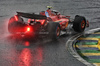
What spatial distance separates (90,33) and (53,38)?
281 cm

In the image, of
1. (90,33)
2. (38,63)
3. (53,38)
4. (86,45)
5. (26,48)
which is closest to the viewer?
(38,63)

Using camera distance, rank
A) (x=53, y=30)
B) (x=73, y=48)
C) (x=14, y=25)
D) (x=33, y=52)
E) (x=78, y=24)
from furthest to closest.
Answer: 1. (x=78, y=24)
2. (x=14, y=25)
3. (x=53, y=30)
4. (x=73, y=48)
5. (x=33, y=52)

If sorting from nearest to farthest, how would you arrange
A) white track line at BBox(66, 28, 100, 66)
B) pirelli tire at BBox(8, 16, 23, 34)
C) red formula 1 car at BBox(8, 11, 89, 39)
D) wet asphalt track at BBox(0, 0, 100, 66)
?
wet asphalt track at BBox(0, 0, 100, 66) → white track line at BBox(66, 28, 100, 66) → red formula 1 car at BBox(8, 11, 89, 39) → pirelli tire at BBox(8, 16, 23, 34)

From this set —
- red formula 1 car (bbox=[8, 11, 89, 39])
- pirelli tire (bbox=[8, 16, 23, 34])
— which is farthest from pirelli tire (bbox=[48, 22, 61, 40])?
pirelli tire (bbox=[8, 16, 23, 34])

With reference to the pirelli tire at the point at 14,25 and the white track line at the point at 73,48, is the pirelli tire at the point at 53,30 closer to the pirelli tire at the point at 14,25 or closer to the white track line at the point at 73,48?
the white track line at the point at 73,48

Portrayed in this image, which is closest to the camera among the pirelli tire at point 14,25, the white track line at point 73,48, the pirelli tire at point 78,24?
the white track line at point 73,48

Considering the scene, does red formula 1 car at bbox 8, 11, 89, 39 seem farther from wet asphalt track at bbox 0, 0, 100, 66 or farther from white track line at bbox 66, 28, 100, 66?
white track line at bbox 66, 28, 100, 66

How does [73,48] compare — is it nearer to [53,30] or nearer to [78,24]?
[53,30]

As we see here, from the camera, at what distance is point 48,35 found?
12.2 m

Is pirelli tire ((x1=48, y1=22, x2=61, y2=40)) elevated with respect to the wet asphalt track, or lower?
elevated

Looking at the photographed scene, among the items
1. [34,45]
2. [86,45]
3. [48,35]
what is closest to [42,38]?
[48,35]

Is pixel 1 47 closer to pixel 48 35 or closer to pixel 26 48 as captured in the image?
pixel 26 48

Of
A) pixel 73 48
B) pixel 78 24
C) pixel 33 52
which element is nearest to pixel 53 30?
pixel 73 48

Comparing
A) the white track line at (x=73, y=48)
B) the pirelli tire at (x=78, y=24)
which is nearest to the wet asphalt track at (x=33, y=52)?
the white track line at (x=73, y=48)
